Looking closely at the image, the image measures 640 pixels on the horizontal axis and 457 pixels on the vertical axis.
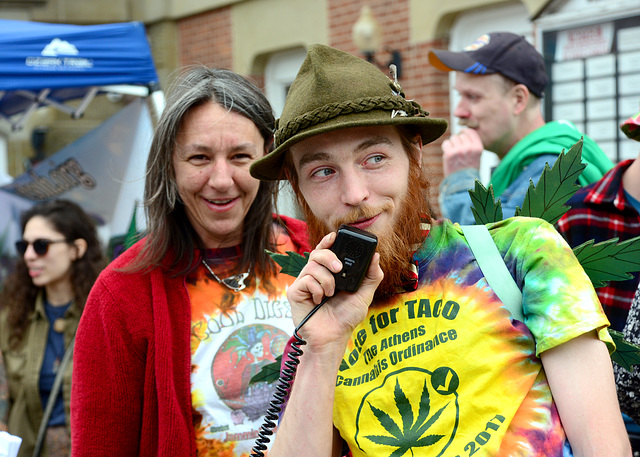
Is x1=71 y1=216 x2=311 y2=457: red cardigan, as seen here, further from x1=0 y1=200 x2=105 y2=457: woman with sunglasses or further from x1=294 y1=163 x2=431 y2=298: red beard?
x1=0 y1=200 x2=105 y2=457: woman with sunglasses

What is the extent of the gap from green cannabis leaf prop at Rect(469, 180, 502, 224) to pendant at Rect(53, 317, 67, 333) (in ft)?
9.76

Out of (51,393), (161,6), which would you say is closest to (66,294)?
(51,393)

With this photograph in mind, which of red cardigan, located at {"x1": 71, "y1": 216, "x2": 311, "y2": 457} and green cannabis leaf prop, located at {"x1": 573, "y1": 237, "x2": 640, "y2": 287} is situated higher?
green cannabis leaf prop, located at {"x1": 573, "y1": 237, "x2": 640, "y2": 287}

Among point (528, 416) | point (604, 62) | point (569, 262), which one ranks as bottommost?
point (528, 416)

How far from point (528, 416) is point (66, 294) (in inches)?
134

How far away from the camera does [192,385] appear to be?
7.11 ft

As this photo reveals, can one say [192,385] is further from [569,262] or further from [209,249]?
[569,262]

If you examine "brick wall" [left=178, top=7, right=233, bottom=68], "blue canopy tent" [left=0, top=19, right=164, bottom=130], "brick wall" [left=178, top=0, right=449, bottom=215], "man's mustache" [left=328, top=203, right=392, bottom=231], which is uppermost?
"brick wall" [left=178, top=7, right=233, bottom=68]

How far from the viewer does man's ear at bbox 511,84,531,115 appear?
3340mm

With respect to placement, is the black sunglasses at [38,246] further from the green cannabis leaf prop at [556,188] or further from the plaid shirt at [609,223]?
the green cannabis leaf prop at [556,188]

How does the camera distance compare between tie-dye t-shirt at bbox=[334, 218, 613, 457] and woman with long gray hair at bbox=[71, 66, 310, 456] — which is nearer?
tie-dye t-shirt at bbox=[334, 218, 613, 457]

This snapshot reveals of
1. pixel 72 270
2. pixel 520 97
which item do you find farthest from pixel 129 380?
pixel 72 270

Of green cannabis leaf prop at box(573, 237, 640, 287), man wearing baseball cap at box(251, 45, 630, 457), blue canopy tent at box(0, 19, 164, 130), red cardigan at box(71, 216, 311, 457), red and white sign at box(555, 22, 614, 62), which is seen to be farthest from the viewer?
red and white sign at box(555, 22, 614, 62)

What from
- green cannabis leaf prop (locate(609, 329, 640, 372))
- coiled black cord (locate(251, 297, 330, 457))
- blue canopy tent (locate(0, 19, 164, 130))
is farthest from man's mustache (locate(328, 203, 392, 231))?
blue canopy tent (locate(0, 19, 164, 130))
